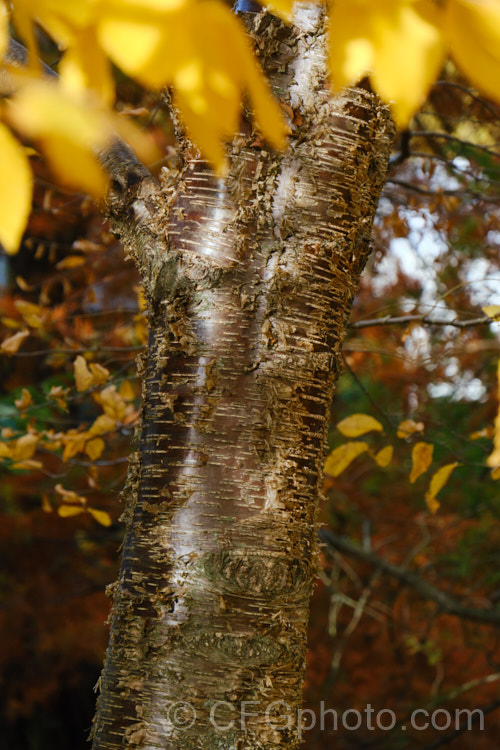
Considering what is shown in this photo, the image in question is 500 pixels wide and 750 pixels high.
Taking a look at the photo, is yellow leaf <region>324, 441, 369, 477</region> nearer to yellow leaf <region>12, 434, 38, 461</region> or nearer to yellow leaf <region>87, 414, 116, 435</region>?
yellow leaf <region>87, 414, 116, 435</region>

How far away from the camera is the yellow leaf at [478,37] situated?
486 mm

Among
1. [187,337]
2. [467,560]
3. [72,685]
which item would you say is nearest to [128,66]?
[187,337]

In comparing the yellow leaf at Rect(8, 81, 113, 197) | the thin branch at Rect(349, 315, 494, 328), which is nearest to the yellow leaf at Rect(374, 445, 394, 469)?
the thin branch at Rect(349, 315, 494, 328)

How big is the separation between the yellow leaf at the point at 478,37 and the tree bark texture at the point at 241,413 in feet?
2.37

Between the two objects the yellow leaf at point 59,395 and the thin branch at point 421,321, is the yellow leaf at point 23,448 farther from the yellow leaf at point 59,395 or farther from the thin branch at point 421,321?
the thin branch at point 421,321

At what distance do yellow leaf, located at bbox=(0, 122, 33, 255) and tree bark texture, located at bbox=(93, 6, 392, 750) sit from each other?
0.70m

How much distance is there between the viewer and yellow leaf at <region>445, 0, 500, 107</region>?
486 mm

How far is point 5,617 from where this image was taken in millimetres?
4352

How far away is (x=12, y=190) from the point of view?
19.7 inches

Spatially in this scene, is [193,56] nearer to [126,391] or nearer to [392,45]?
[392,45]

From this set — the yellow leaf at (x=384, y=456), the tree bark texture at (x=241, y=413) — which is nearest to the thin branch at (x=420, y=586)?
the yellow leaf at (x=384, y=456)

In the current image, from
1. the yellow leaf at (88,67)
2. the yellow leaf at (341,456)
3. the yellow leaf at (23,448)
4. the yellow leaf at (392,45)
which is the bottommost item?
the yellow leaf at (88,67)

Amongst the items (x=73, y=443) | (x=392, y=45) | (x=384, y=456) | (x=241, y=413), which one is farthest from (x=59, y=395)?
(x=392, y=45)

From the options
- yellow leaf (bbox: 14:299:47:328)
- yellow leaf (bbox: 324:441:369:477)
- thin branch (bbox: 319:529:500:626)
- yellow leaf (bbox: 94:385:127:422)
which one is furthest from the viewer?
thin branch (bbox: 319:529:500:626)
